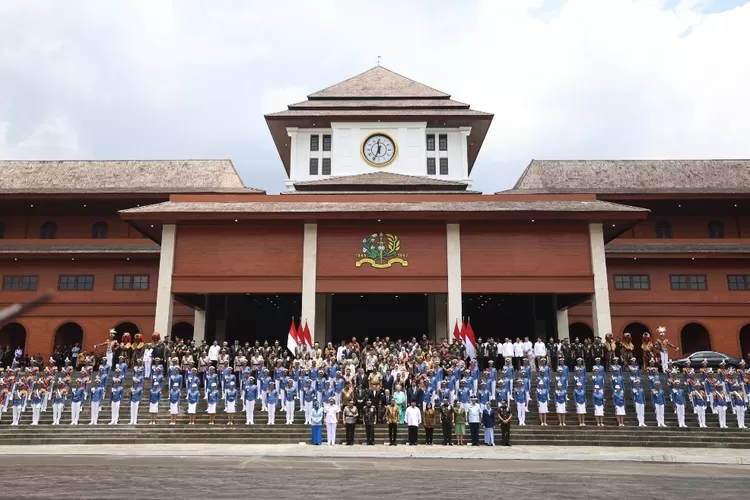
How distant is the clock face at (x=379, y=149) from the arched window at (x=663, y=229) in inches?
651

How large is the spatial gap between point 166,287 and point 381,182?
1279 cm

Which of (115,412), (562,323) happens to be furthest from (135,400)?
(562,323)

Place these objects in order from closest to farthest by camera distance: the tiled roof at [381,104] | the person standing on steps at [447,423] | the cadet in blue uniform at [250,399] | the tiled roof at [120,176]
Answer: the person standing on steps at [447,423] → the cadet in blue uniform at [250,399] → the tiled roof at [120,176] → the tiled roof at [381,104]

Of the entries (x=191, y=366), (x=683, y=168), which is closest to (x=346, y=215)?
(x=191, y=366)

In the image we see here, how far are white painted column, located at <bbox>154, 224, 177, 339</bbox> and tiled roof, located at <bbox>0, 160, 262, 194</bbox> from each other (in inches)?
327

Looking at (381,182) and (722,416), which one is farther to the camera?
(381,182)

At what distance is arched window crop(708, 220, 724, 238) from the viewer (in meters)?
36.3

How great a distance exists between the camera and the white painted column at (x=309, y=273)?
26.8 meters

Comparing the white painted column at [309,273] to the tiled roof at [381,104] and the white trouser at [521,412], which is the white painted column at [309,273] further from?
the tiled roof at [381,104]

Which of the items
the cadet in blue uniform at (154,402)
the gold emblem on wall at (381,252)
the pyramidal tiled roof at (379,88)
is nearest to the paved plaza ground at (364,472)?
the cadet in blue uniform at (154,402)

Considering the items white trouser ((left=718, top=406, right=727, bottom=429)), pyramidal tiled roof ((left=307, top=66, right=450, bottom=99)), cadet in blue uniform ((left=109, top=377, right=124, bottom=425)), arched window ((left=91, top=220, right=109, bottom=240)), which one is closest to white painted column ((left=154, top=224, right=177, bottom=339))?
cadet in blue uniform ((left=109, top=377, right=124, bottom=425))

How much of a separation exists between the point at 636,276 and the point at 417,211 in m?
15.0

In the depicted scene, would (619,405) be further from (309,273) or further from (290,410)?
(309,273)

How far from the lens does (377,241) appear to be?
27.7 metres
